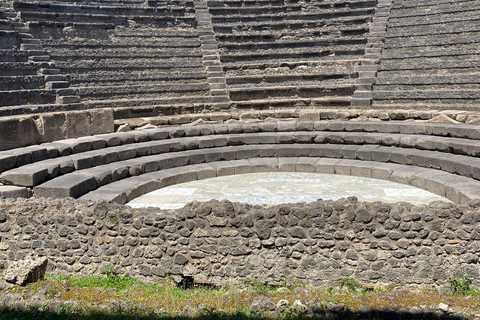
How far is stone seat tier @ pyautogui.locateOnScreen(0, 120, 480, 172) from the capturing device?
9375 mm

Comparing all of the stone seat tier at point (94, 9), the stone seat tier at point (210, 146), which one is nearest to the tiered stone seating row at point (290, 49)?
the stone seat tier at point (94, 9)

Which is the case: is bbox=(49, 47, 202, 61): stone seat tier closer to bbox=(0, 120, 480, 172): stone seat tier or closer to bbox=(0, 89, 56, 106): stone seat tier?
bbox=(0, 89, 56, 106): stone seat tier

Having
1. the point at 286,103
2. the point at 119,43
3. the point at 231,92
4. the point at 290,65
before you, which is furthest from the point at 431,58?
the point at 119,43

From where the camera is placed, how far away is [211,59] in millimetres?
15055

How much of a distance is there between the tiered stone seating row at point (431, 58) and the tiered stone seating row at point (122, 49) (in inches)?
202

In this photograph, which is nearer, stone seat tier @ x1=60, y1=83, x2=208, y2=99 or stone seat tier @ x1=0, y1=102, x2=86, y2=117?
stone seat tier @ x1=0, y1=102, x2=86, y2=117

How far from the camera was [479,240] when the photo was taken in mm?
5133

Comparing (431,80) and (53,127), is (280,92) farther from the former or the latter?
(53,127)

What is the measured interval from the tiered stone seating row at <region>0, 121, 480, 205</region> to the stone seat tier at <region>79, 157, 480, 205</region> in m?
0.02

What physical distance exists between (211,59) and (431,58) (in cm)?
627

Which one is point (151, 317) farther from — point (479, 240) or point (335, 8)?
point (335, 8)

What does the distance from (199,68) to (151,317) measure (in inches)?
442

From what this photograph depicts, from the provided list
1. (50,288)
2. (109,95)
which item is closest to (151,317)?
(50,288)

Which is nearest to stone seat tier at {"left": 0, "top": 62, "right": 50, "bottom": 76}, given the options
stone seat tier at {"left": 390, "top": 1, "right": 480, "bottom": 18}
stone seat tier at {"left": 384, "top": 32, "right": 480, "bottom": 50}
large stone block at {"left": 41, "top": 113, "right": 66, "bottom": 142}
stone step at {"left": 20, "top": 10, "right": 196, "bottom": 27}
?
large stone block at {"left": 41, "top": 113, "right": 66, "bottom": 142}
